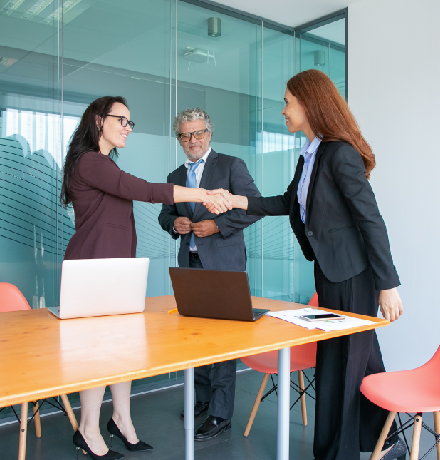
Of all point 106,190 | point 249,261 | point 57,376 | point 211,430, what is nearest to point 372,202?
point 106,190

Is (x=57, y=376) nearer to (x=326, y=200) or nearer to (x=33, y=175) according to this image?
(x=326, y=200)

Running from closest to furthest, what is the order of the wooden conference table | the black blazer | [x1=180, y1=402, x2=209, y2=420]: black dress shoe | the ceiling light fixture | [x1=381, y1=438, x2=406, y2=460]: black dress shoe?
the wooden conference table, the black blazer, [x1=381, y1=438, x2=406, y2=460]: black dress shoe, [x1=180, y1=402, x2=209, y2=420]: black dress shoe, the ceiling light fixture

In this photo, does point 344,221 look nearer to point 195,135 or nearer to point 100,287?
point 100,287

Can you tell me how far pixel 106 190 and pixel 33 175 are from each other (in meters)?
1.12

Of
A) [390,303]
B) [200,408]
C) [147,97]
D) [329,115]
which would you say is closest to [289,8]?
[147,97]

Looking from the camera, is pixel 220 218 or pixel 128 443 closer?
pixel 128 443

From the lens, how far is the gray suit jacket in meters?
3.08

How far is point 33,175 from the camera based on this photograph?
3.41 metres

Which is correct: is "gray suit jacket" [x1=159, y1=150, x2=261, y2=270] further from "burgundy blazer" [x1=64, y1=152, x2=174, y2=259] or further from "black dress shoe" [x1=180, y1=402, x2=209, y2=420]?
"black dress shoe" [x1=180, y1=402, x2=209, y2=420]

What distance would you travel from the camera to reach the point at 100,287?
1.95 metres

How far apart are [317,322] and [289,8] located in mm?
3565

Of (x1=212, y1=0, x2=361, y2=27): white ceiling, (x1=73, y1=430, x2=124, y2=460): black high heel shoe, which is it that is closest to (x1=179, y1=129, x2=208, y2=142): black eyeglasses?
(x1=212, y1=0, x2=361, y2=27): white ceiling

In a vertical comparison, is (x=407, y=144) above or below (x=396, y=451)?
above

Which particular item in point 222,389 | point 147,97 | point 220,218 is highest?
point 147,97
